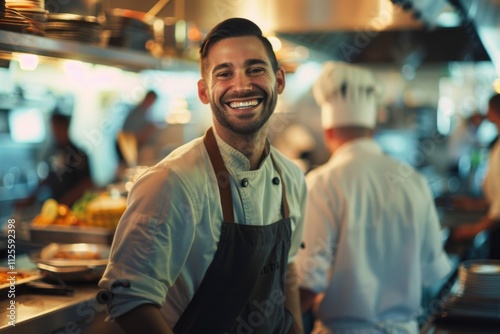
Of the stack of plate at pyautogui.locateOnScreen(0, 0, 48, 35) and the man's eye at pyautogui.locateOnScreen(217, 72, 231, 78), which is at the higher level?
the stack of plate at pyautogui.locateOnScreen(0, 0, 48, 35)

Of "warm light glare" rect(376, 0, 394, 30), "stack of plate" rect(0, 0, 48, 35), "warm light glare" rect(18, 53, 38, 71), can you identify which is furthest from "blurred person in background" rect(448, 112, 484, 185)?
"stack of plate" rect(0, 0, 48, 35)

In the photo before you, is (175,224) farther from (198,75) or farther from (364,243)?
(198,75)

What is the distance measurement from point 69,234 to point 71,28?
1091mm

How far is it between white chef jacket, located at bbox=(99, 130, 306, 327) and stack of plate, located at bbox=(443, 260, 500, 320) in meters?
1.35

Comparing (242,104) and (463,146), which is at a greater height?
(242,104)

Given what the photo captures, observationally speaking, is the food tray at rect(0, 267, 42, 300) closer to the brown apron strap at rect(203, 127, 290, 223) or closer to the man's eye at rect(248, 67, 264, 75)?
the brown apron strap at rect(203, 127, 290, 223)

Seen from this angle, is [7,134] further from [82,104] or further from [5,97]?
[82,104]

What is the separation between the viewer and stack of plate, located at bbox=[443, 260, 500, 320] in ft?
10.3

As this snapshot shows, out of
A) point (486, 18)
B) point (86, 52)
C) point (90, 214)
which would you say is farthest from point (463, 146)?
point (86, 52)

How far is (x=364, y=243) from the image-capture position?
10.5ft

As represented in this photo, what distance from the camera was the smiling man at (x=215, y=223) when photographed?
6.22 ft

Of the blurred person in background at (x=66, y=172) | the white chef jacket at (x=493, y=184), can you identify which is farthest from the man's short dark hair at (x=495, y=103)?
the blurred person in background at (x=66, y=172)

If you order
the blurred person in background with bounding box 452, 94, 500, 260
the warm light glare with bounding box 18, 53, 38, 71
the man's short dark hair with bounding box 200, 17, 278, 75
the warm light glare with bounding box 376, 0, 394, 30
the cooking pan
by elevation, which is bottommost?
the blurred person in background with bounding box 452, 94, 500, 260

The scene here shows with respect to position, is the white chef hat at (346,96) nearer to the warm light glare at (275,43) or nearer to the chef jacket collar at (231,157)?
the warm light glare at (275,43)
